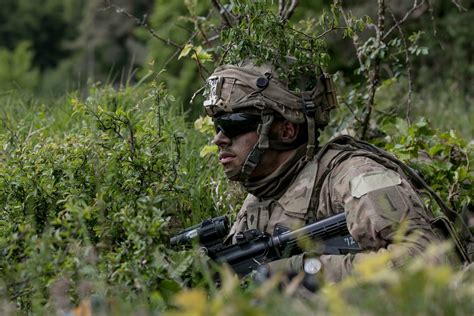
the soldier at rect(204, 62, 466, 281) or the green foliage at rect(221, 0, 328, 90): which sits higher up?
the green foliage at rect(221, 0, 328, 90)

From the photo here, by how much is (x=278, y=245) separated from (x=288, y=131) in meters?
0.74

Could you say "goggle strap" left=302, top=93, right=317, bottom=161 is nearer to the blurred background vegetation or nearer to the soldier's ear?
the soldier's ear

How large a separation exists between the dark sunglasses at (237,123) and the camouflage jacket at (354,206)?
13.6 inches

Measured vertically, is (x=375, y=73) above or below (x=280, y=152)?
above

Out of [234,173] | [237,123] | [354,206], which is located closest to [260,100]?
[237,123]

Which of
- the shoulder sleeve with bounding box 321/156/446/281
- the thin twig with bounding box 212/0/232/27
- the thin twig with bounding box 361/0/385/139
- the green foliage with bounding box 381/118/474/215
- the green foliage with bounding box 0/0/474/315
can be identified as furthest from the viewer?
the thin twig with bounding box 212/0/232/27

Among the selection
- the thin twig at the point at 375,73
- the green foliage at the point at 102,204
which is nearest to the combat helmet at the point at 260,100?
the green foliage at the point at 102,204

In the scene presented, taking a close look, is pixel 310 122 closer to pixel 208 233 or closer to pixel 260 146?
pixel 260 146

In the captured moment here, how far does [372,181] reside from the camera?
13.1ft

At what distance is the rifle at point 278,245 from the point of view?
4.02m

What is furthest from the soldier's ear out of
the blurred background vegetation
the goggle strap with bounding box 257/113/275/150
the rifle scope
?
the blurred background vegetation

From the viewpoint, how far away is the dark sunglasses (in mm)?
4527

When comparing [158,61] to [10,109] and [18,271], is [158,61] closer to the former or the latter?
[10,109]

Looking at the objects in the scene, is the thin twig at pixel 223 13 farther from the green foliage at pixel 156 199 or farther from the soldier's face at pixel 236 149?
the soldier's face at pixel 236 149
